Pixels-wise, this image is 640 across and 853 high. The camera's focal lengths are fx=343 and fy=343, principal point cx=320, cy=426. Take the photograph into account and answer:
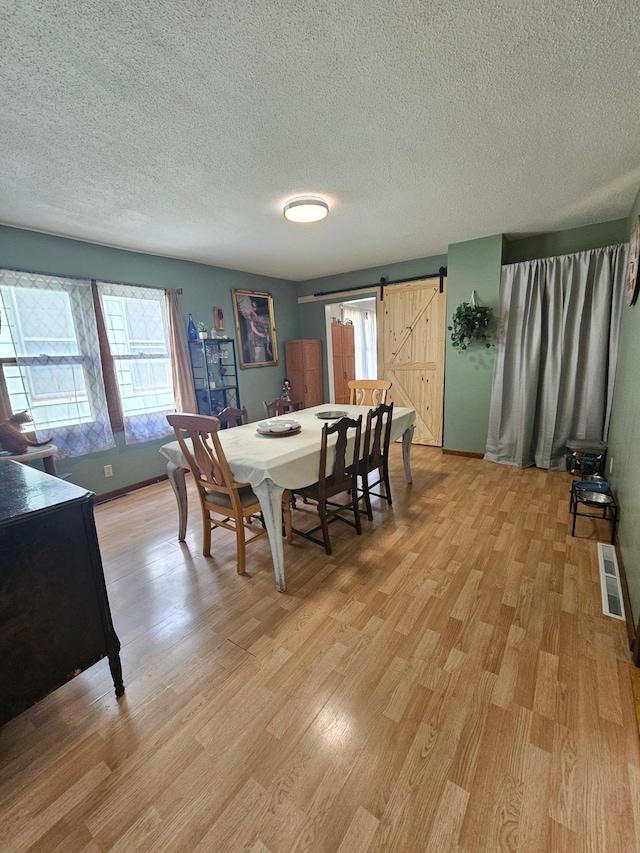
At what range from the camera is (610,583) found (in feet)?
6.46

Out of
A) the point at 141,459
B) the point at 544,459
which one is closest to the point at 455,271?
the point at 544,459

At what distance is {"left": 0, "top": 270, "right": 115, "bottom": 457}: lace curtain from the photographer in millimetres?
2889

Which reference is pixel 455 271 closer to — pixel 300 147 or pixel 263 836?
pixel 300 147

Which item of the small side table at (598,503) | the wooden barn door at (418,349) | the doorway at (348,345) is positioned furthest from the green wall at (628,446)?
the doorway at (348,345)

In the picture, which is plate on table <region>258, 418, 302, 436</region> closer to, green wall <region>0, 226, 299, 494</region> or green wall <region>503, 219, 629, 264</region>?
green wall <region>0, 226, 299, 494</region>

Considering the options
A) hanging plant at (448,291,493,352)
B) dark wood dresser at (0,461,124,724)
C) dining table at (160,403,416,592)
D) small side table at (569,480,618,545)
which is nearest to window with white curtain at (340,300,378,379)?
hanging plant at (448,291,493,352)

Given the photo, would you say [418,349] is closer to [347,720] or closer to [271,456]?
[271,456]

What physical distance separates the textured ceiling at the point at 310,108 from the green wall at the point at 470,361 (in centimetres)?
95

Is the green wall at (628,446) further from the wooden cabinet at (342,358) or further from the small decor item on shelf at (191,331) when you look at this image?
the small decor item on shelf at (191,331)

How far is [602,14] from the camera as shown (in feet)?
3.88

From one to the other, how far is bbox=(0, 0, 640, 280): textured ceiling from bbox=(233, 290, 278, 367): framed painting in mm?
1983

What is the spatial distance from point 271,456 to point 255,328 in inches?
140

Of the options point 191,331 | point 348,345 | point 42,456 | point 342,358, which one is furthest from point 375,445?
point 348,345

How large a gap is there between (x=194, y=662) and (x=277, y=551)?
25.2 inches
